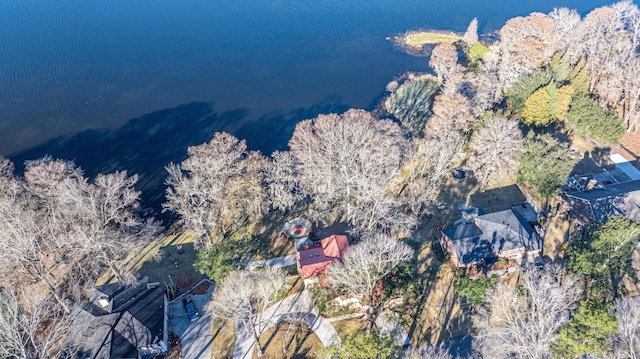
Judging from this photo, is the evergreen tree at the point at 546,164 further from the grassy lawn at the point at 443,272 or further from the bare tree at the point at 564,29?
the bare tree at the point at 564,29

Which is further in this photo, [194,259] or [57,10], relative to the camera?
[57,10]

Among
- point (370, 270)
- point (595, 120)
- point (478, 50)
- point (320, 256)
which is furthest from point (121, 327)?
point (478, 50)

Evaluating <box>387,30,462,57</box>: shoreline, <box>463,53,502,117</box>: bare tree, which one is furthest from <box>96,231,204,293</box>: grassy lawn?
<box>387,30,462,57</box>: shoreline

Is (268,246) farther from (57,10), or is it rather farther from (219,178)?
(57,10)

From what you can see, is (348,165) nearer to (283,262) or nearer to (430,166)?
(430,166)

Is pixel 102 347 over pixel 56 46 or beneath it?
beneath

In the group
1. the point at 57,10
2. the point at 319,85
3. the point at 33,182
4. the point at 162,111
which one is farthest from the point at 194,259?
the point at 57,10

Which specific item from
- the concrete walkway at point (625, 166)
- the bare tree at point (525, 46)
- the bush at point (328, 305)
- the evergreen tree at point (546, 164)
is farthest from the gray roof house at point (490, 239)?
the bare tree at point (525, 46)
